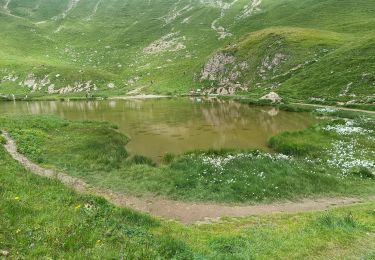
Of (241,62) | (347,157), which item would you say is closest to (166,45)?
Answer: (241,62)

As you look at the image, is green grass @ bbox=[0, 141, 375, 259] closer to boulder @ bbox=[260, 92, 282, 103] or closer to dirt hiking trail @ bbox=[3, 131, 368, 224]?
dirt hiking trail @ bbox=[3, 131, 368, 224]

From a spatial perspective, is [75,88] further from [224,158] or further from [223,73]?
[224,158]

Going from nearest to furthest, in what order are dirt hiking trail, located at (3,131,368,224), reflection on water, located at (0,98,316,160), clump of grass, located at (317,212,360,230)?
1. clump of grass, located at (317,212,360,230)
2. dirt hiking trail, located at (3,131,368,224)
3. reflection on water, located at (0,98,316,160)

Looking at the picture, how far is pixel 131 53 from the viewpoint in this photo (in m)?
190

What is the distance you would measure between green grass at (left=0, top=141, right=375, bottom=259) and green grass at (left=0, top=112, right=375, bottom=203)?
4824mm

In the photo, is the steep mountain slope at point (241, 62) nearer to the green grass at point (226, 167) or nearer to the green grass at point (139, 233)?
the green grass at point (226, 167)

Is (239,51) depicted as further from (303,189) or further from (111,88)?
(303,189)

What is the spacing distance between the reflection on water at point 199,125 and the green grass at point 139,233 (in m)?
19.7

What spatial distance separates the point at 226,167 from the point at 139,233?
16529mm

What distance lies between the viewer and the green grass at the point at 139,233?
12204mm

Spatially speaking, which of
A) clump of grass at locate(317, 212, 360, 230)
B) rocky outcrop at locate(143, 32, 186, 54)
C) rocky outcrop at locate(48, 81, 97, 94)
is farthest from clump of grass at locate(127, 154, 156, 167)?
rocky outcrop at locate(143, 32, 186, 54)

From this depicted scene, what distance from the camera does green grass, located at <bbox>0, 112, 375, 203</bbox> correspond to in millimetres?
27594

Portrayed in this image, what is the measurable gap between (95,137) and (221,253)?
31826mm

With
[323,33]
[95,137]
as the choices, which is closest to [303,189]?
[95,137]
